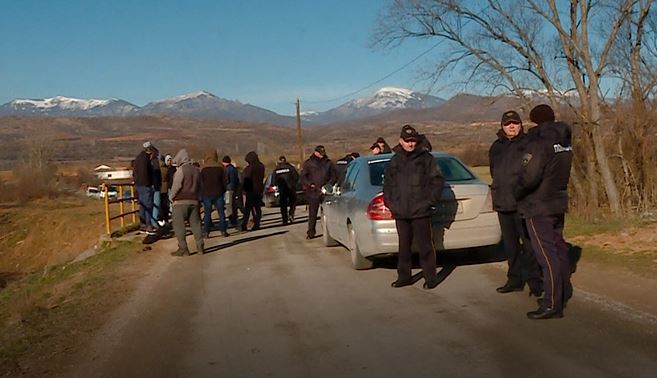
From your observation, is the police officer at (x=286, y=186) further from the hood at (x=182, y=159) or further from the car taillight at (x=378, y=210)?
the car taillight at (x=378, y=210)

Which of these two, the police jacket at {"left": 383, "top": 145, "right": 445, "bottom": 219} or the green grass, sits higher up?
→ the police jacket at {"left": 383, "top": 145, "right": 445, "bottom": 219}

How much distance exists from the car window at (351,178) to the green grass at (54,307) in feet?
11.4

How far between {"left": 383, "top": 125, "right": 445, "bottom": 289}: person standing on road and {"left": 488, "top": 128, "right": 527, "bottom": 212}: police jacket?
720 mm

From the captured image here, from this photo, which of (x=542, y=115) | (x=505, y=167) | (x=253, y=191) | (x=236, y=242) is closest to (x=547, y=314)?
(x=505, y=167)

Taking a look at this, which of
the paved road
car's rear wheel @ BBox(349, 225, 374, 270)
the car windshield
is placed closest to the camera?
the paved road

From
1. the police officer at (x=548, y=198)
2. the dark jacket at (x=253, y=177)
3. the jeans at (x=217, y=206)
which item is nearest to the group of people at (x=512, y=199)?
the police officer at (x=548, y=198)

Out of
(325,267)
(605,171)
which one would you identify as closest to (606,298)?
(325,267)

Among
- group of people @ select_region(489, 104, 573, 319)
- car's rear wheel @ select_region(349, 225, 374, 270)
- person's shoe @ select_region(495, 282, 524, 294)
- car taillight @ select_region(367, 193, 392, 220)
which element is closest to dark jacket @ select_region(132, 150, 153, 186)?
car's rear wheel @ select_region(349, 225, 374, 270)

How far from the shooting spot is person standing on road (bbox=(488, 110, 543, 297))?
7707mm

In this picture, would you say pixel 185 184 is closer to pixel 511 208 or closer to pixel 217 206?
pixel 217 206

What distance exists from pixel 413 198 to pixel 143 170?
837 centimetres

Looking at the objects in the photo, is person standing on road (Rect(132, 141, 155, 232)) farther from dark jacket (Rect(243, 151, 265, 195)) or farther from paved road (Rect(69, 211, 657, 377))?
paved road (Rect(69, 211, 657, 377))

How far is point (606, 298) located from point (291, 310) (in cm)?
303

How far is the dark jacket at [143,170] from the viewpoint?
15477 mm
